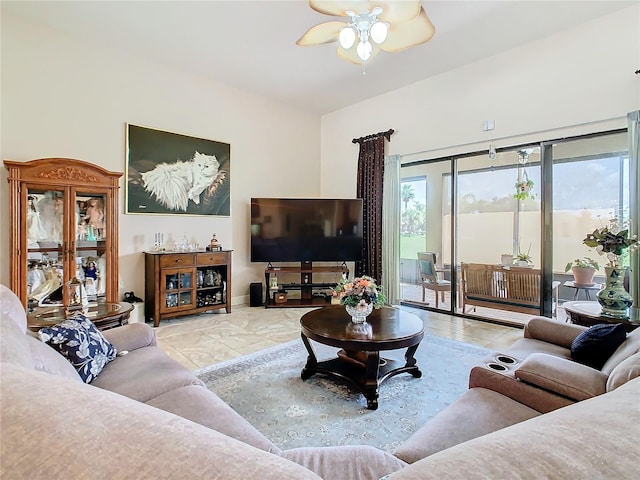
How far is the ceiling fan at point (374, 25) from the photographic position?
2.46 metres

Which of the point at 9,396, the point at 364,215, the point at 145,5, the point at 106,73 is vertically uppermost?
the point at 145,5

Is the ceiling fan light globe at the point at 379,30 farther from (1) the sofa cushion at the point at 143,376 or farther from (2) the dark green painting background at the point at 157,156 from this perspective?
(2) the dark green painting background at the point at 157,156

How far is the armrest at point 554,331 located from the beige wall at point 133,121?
13.5 feet

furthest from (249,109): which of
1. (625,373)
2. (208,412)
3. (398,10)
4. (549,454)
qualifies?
(549,454)

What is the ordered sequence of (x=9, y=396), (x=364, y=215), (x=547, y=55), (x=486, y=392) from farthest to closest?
(x=364, y=215), (x=547, y=55), (x=486, y=392), (x=9, y=396)

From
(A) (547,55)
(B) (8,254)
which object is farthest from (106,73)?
(A) (547,55)

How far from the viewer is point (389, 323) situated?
2621 mm

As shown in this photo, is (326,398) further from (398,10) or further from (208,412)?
(398,10)

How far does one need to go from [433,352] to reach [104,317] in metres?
2.96

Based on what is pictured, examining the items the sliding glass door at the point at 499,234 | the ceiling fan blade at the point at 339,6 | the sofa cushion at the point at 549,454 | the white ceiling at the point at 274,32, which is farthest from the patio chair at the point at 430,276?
the sofa cushion at the point at 549,454

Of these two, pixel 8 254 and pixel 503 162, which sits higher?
pixel 503 162

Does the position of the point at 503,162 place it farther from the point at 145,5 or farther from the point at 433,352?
the point at 145,5

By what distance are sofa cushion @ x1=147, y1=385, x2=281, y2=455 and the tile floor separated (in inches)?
55.9

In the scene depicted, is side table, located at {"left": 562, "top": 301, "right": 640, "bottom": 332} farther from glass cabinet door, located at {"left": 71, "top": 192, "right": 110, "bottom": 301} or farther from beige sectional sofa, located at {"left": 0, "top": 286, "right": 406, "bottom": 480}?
glass cabinet door, located at {"left": 71, "top": 192, "right": 110, "bottom": 301}
